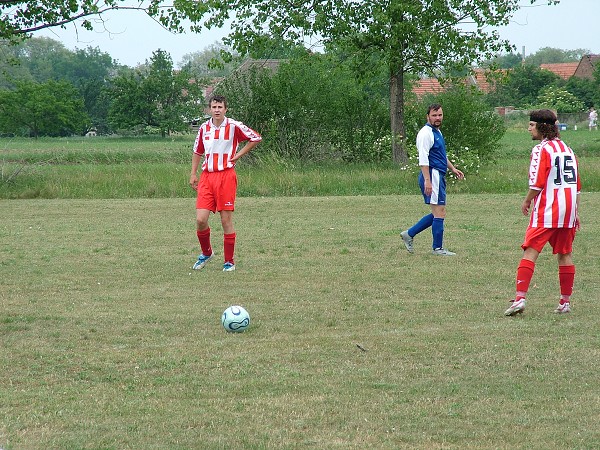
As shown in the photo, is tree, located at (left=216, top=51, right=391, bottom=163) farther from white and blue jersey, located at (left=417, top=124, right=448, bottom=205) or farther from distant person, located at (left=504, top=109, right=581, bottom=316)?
distant person, located at (left=504, top=109, right=581, bottom=316)

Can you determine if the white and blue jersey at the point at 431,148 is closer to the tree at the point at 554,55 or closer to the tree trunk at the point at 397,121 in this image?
the tree trunk at the point at 397,121

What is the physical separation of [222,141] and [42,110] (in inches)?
1835

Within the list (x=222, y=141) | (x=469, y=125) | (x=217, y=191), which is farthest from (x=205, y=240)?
(x=469, y=125)

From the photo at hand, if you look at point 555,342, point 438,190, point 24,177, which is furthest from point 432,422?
point 24,177

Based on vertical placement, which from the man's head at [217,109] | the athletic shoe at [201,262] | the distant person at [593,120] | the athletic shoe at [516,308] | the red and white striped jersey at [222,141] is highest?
the man's head at [217,109]

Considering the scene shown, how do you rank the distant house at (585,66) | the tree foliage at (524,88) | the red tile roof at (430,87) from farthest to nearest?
the distant house at (585,66) < the tree foliage at (524,88) < the red tile roof at (430,87)

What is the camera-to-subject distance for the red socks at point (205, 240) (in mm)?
10391

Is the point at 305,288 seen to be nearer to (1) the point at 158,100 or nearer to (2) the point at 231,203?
(2) the point at 231,203

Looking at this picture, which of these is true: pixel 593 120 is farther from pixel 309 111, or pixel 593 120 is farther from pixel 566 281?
pixel 566 281

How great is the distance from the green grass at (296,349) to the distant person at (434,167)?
17.4 inches

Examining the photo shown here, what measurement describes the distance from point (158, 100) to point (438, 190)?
50.1 meters

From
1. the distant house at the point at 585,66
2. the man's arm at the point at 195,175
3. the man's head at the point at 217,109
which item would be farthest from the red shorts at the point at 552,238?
the distant house at the point at 585,66

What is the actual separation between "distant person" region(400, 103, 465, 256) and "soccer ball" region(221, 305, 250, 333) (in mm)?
4248

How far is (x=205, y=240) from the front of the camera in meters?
10.5
